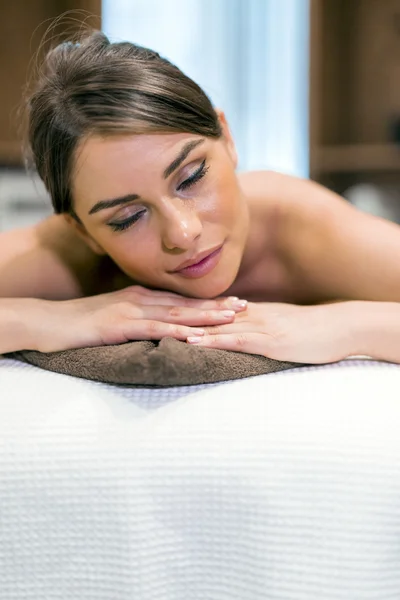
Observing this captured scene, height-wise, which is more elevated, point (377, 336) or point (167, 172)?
point (167, 172)

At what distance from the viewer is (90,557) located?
2.24 ft

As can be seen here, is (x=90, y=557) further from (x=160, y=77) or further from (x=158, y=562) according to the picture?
(x=160, y=77)

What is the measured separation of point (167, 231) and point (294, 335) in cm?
22

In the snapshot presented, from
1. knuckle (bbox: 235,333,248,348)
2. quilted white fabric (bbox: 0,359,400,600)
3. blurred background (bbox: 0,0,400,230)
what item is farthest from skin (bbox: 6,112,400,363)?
blurred background (bbox: 0,0,400,230)

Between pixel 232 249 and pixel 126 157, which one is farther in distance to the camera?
pixel 232 249

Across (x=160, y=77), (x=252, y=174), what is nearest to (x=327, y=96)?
(x=252, y=174)

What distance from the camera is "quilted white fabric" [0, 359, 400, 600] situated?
0.65m

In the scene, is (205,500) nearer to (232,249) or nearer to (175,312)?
(175,312)

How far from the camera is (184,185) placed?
3.05ft

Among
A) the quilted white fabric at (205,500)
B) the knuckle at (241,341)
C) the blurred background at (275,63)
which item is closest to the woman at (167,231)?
the knuckle at (241,341)

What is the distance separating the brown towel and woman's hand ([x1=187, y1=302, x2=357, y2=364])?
2cm

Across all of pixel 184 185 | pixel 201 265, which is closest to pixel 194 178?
pixel 184 185

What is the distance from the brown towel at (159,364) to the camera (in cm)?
72

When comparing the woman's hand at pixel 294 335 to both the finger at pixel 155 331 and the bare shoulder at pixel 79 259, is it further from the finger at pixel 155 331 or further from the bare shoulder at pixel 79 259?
the bare shoulder at pixel 79 259
